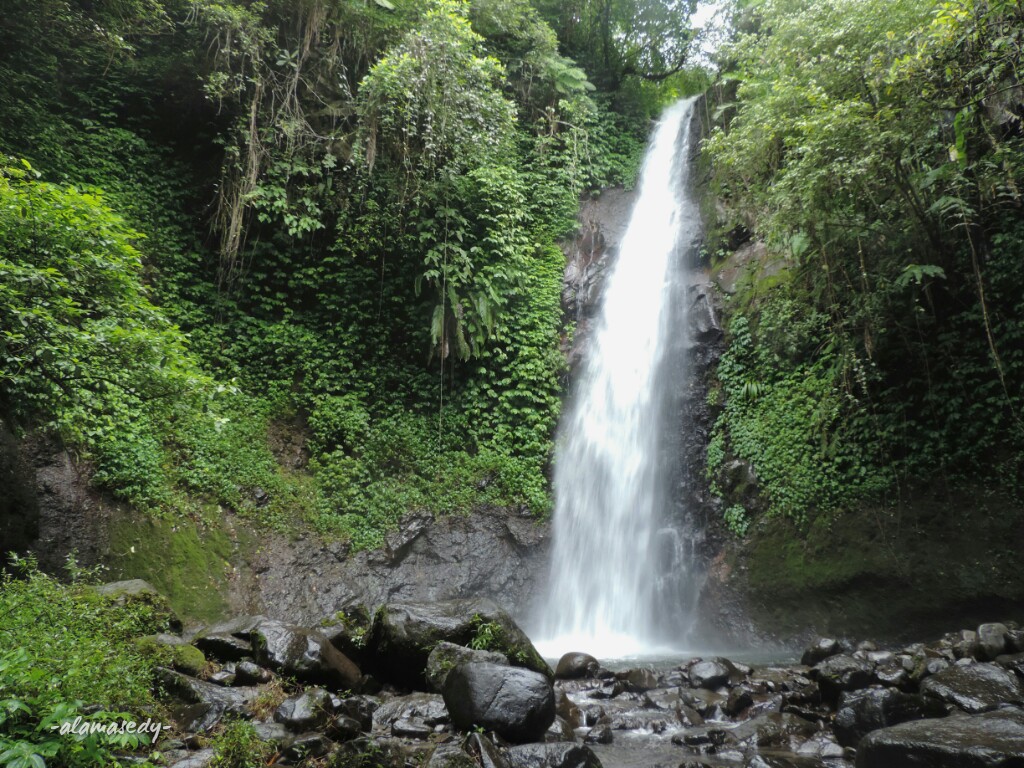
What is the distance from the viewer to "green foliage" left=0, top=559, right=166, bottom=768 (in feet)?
8.65

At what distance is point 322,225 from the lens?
11.1 metres

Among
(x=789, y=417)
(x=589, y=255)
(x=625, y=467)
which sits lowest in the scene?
(x=625, y=467)

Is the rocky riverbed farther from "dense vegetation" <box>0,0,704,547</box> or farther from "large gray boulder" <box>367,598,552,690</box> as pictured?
"dense vegetation" <box>0,0,704,547</box>

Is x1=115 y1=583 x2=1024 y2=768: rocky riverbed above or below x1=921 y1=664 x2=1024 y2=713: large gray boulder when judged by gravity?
below

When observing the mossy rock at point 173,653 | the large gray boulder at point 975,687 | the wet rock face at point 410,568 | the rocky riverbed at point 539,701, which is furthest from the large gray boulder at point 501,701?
the wet rock face at point 410,568

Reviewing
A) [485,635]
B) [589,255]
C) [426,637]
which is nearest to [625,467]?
[589,255]

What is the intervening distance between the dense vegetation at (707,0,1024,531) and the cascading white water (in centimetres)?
155

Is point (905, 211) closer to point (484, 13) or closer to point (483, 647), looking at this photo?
point (483, 647)

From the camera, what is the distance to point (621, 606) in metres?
9.95

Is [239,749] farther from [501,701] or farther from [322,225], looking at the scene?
[322,225]

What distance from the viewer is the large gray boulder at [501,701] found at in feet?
14.2

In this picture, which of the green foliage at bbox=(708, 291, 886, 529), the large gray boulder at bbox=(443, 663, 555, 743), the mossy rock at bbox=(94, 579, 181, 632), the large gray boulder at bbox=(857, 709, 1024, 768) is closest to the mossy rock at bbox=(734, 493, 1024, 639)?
the green foliage at bbox=(708, 291, 886, 529)

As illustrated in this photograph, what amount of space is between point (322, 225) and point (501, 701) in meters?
9.26

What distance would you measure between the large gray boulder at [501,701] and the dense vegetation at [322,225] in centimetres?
582
